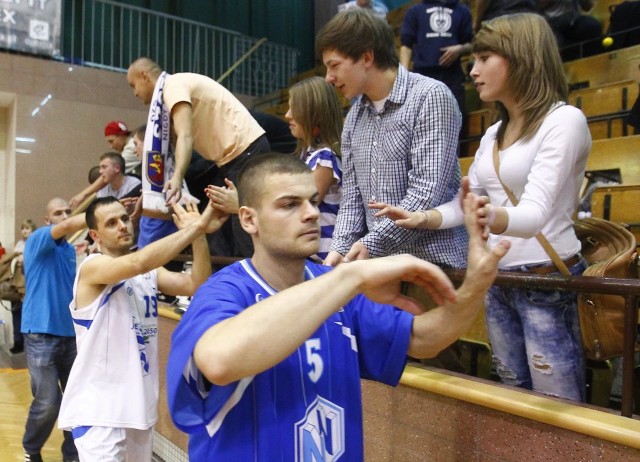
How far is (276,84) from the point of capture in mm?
10422

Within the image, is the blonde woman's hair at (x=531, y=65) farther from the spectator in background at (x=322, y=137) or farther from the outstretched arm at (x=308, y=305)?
the spectator in background at (x=322, y=137)

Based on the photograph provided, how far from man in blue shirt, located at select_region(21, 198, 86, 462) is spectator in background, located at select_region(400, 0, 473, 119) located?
8.04ft

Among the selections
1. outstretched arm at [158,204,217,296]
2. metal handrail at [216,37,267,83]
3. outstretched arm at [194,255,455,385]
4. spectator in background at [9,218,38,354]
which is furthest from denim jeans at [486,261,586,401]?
metal handrail at [216,37,267,83]

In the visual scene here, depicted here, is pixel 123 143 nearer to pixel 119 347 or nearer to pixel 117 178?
pixel 117 178

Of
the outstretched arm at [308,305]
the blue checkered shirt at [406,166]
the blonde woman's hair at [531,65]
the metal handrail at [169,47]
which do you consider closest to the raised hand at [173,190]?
the blue checkered shirt at [406,166]

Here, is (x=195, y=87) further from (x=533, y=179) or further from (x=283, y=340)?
(x=283, y=340)

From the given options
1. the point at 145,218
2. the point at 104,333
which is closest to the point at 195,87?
the point at 145,218

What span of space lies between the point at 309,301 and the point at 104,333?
185cm

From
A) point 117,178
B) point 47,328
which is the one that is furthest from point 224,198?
point 117,178

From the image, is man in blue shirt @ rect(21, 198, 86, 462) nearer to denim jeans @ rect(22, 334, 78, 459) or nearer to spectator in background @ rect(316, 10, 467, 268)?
denim jeans @ rect(22, 334, 78, 459)

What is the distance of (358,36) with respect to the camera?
1.97 meters

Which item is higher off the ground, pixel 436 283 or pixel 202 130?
pixel 202 130

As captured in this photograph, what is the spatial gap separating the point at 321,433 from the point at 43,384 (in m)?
3.00

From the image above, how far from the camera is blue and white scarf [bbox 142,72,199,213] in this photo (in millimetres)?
3018
